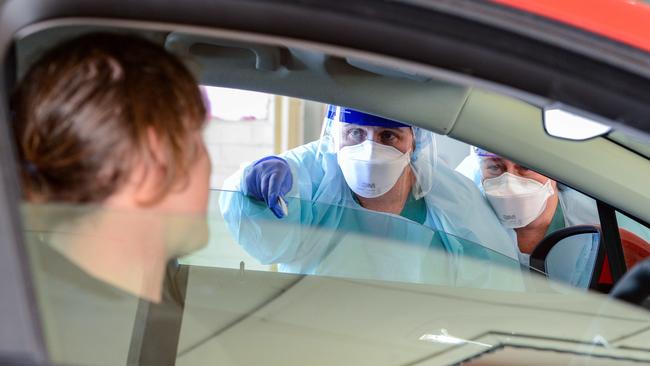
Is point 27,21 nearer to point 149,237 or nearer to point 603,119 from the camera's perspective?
point 149,237

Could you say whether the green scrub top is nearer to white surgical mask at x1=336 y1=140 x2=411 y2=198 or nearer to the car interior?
white surgical mask at x1=336 y1=140 x2=411 y2=198

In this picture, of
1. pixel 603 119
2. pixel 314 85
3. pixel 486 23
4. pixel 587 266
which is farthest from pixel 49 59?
pixel 587 266

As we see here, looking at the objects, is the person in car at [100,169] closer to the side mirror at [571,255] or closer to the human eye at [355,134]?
the side mirror at [571,255]

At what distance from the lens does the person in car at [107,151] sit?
97cm

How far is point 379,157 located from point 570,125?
1.55 metres

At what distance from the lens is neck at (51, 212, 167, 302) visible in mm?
979

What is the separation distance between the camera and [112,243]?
99cm

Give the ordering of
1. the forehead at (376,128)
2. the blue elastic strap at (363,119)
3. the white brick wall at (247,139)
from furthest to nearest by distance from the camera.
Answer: the white brick wall at (247,139) → the forehead at (376,128) → the blue elastic strap at (363,119)

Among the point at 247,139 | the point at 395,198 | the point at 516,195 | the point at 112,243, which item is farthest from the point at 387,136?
the point at 247,139

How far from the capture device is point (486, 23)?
2.85ft

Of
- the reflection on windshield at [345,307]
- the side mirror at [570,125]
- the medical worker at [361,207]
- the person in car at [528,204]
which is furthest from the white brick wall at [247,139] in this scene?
the side mirror at [570,125]

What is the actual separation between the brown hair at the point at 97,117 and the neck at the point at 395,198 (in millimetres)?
1278

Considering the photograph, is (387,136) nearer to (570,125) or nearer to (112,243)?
(570,125)

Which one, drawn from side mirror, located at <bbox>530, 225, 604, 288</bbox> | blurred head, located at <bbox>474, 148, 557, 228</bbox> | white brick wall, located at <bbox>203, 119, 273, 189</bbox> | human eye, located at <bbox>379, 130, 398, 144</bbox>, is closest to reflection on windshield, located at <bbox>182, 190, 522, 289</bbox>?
side mirror, located at <bbox>530, 225, 604, 288</bbox>
